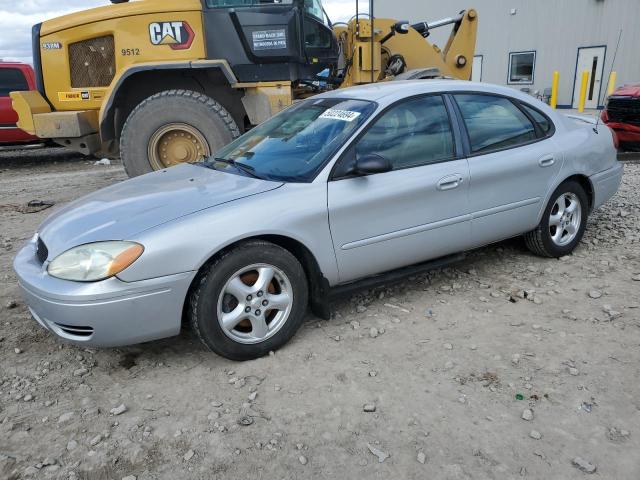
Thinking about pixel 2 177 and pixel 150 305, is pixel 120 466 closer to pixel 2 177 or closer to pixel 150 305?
pixel 150 305

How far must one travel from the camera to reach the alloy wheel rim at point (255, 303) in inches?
114

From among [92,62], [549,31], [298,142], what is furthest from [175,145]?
[549,31]

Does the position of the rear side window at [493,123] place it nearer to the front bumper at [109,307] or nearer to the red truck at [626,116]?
the front bumper at [109,307]

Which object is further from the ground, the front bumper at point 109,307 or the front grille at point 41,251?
the front grille at point 41,251

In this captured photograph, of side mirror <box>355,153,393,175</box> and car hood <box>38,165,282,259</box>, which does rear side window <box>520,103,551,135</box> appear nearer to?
side mirror <box>355,153,393,175</box>

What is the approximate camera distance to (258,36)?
21.7 ft

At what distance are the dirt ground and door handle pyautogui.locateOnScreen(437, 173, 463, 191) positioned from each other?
815 millimetres

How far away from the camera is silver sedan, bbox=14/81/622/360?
8.96ft

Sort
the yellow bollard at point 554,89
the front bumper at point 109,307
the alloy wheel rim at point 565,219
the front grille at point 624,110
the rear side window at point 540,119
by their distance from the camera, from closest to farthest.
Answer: the front bumper at point 109,307 → the rear side window at point 540,119 → the alloy wheel rim at point 565,219 → the front grille at point 624,110 → the yellow bollard at point 554,89

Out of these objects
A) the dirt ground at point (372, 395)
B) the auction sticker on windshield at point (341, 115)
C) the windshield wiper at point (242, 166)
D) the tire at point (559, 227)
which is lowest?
the dirt ground at point (372, 395)

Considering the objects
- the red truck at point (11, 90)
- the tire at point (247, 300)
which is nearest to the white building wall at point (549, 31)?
the red truck at point (11, 90)

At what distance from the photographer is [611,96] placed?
28.7 ft

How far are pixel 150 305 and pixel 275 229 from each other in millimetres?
786

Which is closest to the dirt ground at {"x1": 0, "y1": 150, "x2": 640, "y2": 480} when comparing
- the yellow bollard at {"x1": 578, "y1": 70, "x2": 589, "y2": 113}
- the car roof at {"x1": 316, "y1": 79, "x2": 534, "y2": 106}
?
the car roof at {"x1": 316, "y1": 79, "x2": 534, "y2": 106}
